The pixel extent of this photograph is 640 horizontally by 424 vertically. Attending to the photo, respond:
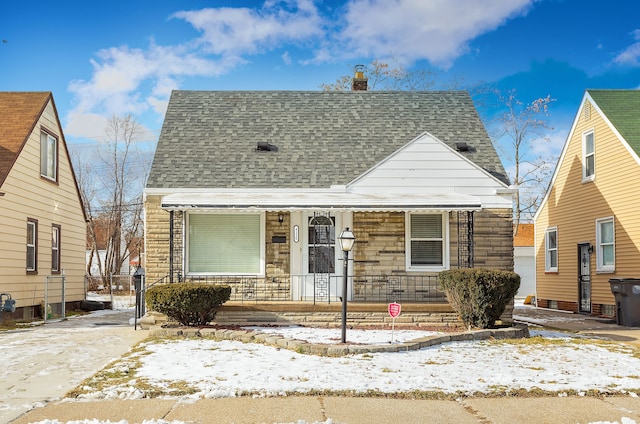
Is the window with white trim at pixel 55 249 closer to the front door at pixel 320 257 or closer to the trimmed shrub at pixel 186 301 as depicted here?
the trimmed shrub at pixel 186 301

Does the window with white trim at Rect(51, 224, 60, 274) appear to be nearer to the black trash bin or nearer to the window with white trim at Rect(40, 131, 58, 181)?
the window with white trim at Rect(40, 131, 58, 181)

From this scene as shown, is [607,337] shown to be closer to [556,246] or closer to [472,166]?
[472,166]

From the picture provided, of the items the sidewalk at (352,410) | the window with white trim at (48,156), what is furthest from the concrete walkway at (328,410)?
the window with white trim at (48,156)

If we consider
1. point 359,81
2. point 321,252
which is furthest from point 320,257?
point 359,81

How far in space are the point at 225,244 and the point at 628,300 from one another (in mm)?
9347

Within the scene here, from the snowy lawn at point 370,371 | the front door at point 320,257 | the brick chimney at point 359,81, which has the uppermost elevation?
the brick chimney at point 359,81

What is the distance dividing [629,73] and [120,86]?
23.6 meters

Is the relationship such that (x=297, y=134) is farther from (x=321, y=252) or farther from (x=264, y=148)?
(x=321, y=252)

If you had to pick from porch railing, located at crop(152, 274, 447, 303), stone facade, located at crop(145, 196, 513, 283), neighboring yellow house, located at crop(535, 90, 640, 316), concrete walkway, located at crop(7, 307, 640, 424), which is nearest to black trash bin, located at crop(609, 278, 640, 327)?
neighboring yellow house, located at crop(535, 90, 640, 316)

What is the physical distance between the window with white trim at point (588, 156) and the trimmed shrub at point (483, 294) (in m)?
8.15

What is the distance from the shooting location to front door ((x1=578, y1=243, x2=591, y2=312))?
747 inches

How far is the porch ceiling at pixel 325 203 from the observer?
531 inches

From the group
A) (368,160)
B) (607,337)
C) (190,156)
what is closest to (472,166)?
(368,160)

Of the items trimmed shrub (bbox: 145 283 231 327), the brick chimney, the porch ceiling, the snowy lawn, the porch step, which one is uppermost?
the brick chimney
